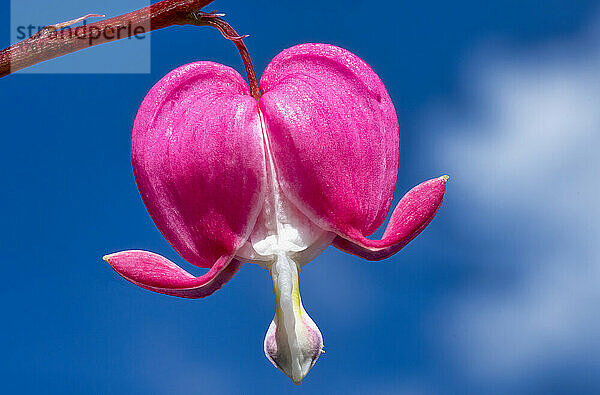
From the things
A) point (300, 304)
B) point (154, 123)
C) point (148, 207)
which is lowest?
point (300, 304)

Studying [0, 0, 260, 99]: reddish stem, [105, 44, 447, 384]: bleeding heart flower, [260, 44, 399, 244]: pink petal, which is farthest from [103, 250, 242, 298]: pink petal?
[0, 0, 260, 99]: reddish stem

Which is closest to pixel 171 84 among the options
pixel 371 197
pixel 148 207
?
pixel 148 207

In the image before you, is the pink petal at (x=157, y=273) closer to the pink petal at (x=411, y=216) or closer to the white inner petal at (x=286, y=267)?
the white inner petal at (x=286, y=267)

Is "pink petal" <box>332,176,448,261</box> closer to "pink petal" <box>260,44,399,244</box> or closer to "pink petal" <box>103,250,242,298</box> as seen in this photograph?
"pink petal" <box>260,44,399,244</box>

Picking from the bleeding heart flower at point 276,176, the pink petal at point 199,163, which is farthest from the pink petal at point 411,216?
the pink petal at point 199,163

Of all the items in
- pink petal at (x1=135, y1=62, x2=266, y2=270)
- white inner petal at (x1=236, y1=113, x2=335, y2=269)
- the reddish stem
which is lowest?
white inner petal at (x1=236, y1=113, x2=335, y2=269)

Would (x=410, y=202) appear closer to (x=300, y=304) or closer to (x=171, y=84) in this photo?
(x=300, y=304)

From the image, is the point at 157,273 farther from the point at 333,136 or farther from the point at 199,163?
the point at 333,136
